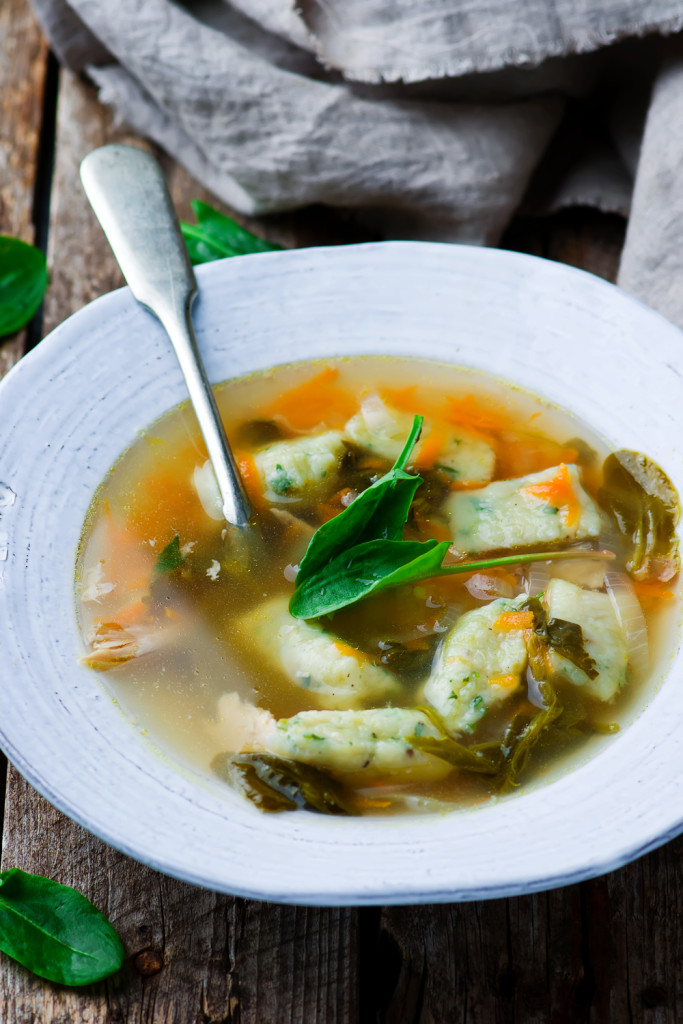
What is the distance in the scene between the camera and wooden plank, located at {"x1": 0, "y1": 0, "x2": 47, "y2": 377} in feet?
11.0

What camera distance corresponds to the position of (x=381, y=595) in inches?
84.6

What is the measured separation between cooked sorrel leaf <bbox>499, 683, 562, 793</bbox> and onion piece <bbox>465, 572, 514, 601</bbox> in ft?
0.90

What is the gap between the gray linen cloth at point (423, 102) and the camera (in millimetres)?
2859

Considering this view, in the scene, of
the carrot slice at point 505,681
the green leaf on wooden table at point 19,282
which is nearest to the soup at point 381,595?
the carrot slice at point 505,681

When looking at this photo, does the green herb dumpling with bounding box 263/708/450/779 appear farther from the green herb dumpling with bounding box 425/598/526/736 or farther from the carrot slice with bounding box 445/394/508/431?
the carrot slice with bounding box 445/394/508/431

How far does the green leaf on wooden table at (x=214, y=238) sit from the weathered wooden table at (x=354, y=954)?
5.74ft

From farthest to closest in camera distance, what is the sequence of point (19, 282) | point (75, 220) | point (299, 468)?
point (75, 220) < point (19, 282) < point (299, 468)

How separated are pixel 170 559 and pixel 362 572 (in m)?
0.48

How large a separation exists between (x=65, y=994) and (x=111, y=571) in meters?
0.85

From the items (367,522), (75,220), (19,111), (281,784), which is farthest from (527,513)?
(19,111)

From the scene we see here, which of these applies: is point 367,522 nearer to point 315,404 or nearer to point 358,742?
point 358,742

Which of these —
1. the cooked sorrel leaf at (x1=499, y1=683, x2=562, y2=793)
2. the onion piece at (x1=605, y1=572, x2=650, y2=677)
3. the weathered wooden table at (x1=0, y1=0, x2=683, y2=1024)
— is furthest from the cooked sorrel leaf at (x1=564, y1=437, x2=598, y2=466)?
the weathered wooden table at (x1=0, y1=0, x2=683, y2=1024)

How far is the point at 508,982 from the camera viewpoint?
180cm

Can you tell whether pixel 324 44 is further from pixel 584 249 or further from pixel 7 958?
pixel 7 958
